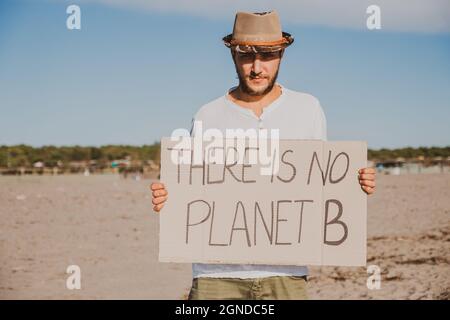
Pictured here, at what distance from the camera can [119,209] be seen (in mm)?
15469

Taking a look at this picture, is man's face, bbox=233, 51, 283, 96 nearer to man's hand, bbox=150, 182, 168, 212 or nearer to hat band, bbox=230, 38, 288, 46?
hat band, bbox=230, 38, 288, 46

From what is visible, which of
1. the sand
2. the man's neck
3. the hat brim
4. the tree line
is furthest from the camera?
the tree line

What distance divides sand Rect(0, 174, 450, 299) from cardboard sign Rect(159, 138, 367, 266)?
390 cm

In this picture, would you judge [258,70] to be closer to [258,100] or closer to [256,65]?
[256,65]

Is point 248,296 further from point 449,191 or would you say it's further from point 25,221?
point 449,191

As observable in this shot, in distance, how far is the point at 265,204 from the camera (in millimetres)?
2984

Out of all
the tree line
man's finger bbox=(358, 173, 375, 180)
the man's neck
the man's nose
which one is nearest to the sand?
man's finger bbox=(358, 173, 375, 180)

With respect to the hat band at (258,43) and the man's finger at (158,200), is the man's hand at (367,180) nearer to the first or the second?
the hat band at (258,43)

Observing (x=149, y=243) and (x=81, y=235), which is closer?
(x=149, y=243)

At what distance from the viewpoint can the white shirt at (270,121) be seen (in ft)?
9.21

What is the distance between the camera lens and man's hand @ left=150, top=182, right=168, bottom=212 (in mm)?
2896

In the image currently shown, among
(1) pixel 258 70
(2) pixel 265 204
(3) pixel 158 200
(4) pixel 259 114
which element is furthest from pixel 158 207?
(1) pixel 258 70

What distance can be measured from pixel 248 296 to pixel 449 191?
1818 cm
